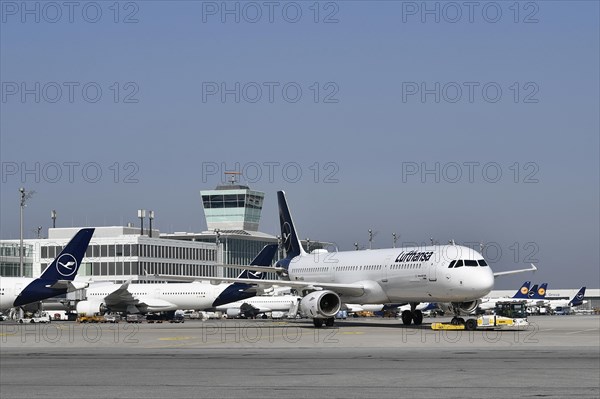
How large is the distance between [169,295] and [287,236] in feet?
95.9

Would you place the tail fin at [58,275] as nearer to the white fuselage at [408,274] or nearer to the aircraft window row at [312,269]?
the aircraft window row at [312,269]

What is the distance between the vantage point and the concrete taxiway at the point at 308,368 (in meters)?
21.0

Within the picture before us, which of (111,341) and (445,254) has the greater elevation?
(445,254)

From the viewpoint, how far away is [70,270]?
261ft

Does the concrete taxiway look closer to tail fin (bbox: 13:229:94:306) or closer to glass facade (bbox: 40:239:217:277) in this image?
tail fin (bbox: 13:229:94:306)

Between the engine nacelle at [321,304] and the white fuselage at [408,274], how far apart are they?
8.83ft

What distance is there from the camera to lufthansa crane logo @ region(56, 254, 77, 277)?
78812 mm

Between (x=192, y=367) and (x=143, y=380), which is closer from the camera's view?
(x=143, y=380)

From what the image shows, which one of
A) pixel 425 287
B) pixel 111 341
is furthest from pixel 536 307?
pixel 111 341

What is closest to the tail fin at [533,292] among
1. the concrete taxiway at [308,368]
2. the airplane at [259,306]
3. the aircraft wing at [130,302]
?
the airplane at [259,306]

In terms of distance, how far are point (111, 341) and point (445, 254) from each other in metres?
20.7

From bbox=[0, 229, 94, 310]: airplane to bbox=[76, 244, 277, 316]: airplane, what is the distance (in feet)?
63.8

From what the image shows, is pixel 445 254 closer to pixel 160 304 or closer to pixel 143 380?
pixel 143 380

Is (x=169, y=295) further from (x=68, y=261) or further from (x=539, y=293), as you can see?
(x=539, y=293)
